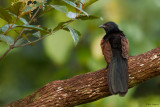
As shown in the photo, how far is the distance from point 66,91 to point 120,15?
183 centimetres

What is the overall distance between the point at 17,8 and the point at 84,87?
112 cm

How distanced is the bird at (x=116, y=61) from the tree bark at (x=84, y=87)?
0.09 m

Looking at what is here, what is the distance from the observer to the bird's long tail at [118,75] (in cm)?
330

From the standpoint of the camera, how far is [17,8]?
2676 millimetres

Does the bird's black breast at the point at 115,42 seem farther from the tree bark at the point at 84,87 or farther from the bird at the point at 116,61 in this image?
the tree bark at the point at 84,87

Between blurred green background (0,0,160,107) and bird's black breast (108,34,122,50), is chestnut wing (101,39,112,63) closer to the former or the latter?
bird's black breast (108,34,122,50)

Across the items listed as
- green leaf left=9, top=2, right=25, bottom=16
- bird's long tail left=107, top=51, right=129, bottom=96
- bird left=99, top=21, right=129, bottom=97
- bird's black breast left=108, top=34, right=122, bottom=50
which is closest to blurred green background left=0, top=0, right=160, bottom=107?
bird left=99, top=21, right=129, bottom=97

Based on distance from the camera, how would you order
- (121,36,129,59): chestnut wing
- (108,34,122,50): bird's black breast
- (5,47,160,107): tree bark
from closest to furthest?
(5,47,160,107): tree bark < (121,36,129,59): chestnut wing < (108,34,122,50): bird's black breast

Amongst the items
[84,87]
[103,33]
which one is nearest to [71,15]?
[84,87]

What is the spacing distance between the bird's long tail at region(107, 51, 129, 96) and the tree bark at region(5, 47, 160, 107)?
0.09 meters

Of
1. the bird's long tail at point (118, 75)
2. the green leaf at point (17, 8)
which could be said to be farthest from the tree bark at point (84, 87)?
the green leaf at point (17, 8)

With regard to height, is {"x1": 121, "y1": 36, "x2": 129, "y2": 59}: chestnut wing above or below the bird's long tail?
above

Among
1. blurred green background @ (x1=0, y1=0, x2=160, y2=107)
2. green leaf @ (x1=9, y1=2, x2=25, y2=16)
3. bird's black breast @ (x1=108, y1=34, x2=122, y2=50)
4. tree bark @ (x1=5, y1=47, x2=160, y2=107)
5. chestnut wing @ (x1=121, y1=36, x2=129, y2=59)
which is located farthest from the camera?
blurred green background @ (x1=0, y1=0, x2=160, y2=107)

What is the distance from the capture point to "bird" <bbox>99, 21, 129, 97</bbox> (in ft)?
10.9
